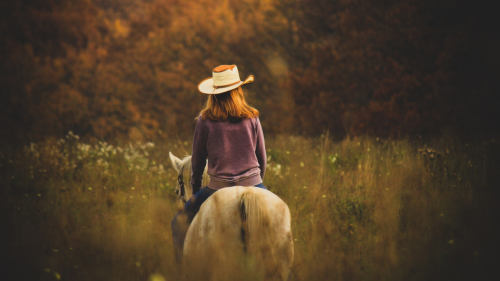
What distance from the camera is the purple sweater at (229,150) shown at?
2.78 m

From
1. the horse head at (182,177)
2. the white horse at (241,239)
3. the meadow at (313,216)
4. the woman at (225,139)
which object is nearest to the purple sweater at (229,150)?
the woman at (225,139)

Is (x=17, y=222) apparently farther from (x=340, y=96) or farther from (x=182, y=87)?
(x=182, y=87)

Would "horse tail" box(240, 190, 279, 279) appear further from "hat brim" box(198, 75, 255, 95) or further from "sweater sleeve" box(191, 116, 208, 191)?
"hat brim" box(198, 75, 255, 95)

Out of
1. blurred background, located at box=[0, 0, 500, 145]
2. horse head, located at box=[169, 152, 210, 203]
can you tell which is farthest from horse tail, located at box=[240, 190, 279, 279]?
blurred background, located at box=[0, 0, 500, 145]

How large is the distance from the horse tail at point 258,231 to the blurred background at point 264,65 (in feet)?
24.0

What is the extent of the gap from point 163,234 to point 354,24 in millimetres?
9553

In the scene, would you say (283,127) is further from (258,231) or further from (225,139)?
(258,231)

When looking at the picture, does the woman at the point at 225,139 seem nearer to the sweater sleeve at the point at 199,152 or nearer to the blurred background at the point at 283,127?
the sweater sleeve at the point at 199,152

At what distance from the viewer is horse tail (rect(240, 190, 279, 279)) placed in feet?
7.60

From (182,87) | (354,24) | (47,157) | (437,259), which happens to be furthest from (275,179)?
(182,87)

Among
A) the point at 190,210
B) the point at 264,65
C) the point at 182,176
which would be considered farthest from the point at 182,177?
the point at 264,65

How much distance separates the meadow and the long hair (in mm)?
1197

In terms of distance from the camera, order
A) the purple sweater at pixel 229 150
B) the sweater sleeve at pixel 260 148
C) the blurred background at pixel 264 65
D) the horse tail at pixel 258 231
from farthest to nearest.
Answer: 1. the blurred background at pixel 264 65
2. the sweater sleeve at pixel 260 148
3. the purple sweater at pixel 229 150
4. the horse tail at pixel 258 231

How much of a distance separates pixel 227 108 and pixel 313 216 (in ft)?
6.92
